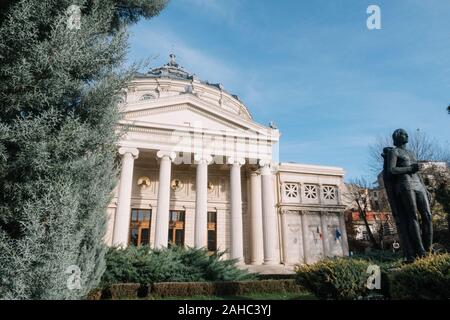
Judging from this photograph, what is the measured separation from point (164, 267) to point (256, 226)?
1216cm

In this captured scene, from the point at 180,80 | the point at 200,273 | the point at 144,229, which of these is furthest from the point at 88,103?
the point at 180,80

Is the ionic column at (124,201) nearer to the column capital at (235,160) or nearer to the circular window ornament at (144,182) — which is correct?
the circular window ornament at (144,182)

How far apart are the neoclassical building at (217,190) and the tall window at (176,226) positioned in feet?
0.24

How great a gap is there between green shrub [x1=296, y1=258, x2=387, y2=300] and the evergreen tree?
15.3 ft

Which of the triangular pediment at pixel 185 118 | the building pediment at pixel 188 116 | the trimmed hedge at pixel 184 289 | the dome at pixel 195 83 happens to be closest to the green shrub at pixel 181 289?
the trimmed hedge at pixel 184 289

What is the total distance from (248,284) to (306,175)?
17216 mm

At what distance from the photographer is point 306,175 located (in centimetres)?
2736

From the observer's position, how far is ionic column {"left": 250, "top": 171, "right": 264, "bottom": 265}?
74.1 feet

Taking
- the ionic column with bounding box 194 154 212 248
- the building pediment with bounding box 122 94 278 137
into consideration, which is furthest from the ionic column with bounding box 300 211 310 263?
the ionic column with bounding box 194 154 212 248

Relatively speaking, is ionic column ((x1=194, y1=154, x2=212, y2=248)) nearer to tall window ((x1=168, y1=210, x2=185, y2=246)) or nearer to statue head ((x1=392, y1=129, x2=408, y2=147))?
tall window ((x1=168, y1=210, x2=185, y2=246))

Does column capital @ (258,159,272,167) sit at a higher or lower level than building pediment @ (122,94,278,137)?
lower

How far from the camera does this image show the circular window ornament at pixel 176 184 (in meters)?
24.7

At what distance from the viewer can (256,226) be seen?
22.9 m

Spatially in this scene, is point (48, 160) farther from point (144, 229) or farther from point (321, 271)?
point (144, 229)
